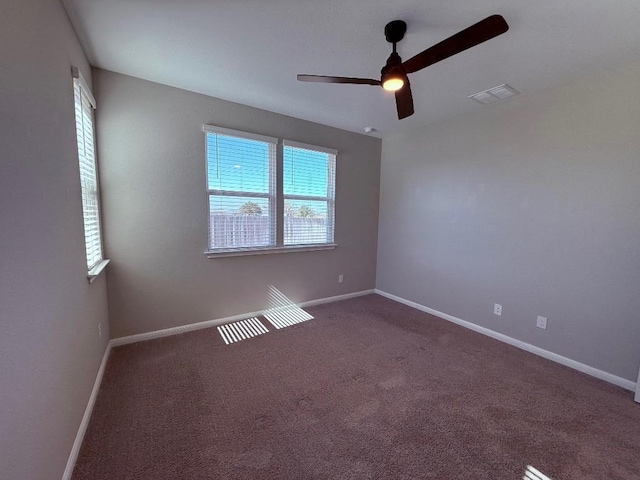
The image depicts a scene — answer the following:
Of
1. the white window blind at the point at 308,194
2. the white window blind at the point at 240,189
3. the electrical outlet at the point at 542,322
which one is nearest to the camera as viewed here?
the electrical outlet at the point at 542,322

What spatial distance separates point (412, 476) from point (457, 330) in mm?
2106

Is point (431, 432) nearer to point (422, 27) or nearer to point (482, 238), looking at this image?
point (482, 238)

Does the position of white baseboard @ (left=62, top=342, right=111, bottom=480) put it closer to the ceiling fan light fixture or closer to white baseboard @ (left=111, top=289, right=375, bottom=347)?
white baseboard @ (left=111, top=289, right=375, bottom=347)

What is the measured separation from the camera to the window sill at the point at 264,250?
9.89 feet

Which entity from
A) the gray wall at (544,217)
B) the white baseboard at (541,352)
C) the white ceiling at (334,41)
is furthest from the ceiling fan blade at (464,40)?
the white baseboard at (541,352)

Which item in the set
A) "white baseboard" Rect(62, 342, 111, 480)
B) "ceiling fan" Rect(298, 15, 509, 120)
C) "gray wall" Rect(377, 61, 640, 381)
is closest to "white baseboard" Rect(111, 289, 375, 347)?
"white baseboard" Rect(62, 342, 111, 480)

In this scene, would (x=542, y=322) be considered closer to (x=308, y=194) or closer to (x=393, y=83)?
(x=393, y=83)

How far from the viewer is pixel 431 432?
1.66m

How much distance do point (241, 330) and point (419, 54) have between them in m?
2.96

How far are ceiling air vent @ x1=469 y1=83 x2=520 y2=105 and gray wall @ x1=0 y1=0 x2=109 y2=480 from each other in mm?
3214

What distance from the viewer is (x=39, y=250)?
3.81 ft

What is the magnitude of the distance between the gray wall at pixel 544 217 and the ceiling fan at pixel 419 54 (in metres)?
1.52

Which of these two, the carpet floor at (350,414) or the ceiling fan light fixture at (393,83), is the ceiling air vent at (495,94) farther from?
the carpet floor at (350,414)

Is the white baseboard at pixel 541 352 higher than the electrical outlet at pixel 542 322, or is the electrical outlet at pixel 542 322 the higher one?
the electrical outlet at pixel 542 322
